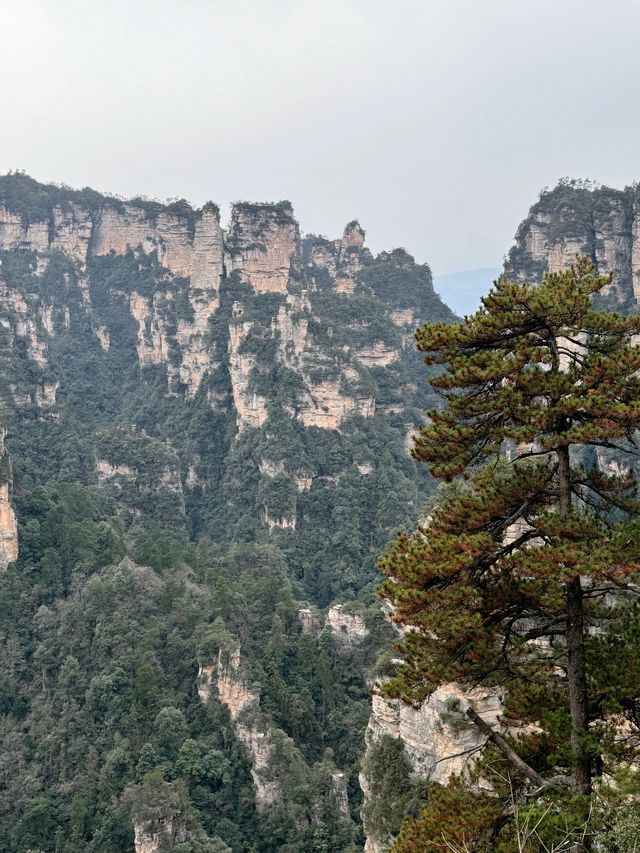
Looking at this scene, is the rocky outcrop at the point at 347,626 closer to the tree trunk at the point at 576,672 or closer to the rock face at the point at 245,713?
the rock face at the point at 245,713

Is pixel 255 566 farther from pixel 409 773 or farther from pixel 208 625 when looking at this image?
pixel 409 773

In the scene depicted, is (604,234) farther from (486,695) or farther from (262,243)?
(486,695)

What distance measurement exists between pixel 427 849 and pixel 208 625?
2694 centimetres

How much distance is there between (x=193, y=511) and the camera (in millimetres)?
61250

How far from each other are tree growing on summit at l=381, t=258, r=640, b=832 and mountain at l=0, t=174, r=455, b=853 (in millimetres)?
19411

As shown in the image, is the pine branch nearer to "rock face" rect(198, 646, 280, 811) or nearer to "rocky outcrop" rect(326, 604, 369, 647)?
"rock face" rect(198, 646, 280, 811)

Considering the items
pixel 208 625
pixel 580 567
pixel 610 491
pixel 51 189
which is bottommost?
pixel 208 625

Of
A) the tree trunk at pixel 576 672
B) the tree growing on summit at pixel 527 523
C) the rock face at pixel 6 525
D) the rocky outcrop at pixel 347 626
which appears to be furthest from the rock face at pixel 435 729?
the rock face at pixel 6 525

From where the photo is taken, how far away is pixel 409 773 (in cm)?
1617

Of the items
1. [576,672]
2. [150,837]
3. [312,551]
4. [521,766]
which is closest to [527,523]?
[576,672]

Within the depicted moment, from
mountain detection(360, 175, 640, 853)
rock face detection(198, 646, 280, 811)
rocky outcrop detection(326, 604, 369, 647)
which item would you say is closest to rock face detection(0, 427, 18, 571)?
rock face detection(198, 646, 280, 811)

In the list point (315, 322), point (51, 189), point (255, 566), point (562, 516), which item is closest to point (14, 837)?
point (255, 566)

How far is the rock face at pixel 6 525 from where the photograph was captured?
117 ft

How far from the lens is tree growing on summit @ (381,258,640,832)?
720 centimetres
